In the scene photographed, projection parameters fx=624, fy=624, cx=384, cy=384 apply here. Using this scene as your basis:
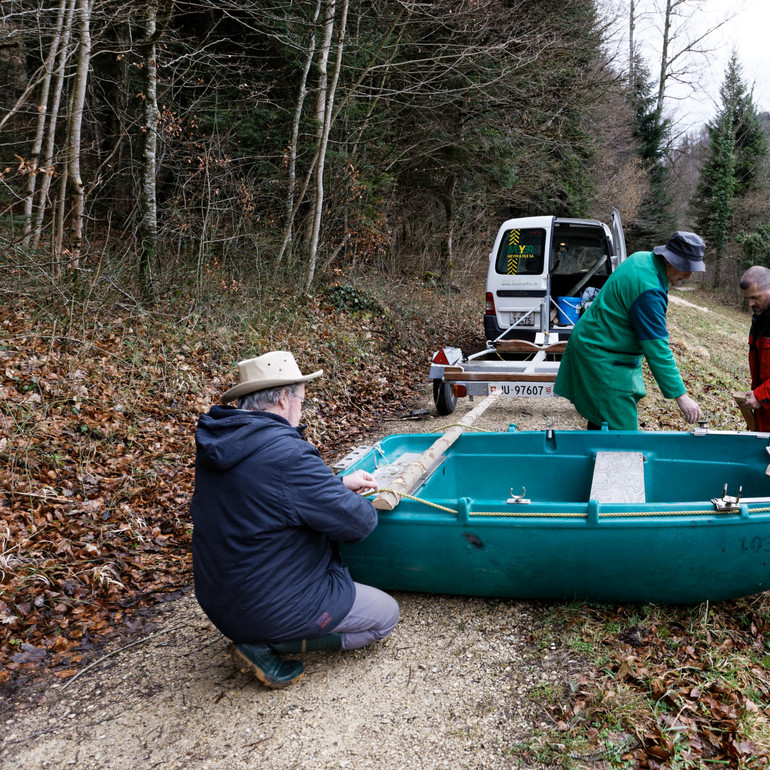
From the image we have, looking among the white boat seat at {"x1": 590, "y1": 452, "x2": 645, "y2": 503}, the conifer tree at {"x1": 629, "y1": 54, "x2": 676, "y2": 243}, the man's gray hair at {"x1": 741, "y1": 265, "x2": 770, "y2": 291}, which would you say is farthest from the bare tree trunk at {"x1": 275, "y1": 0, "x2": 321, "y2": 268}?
the conifer tree at {"x1": 629, "y1": 54, "x2": 676, "y2": 243}

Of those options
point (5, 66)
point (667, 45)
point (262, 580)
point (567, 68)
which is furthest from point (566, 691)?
point (667, 45)

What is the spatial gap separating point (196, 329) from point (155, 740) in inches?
224

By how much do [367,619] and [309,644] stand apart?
0.99 ft

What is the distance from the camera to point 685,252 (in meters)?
3.92

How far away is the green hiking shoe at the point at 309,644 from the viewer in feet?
9.30

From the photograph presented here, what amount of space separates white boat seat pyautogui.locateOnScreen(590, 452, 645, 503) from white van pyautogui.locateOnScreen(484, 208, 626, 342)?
173 inches

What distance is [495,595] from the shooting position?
3424mm

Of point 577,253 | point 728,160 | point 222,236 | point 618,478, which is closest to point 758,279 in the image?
point 618,478

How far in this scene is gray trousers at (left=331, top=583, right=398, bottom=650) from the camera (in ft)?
9.71

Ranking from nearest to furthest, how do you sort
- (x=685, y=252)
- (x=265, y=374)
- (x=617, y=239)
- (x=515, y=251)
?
(x=265, y=374) → (x=685, y=252) → (x=617, y=239) → (x=515, y=251)

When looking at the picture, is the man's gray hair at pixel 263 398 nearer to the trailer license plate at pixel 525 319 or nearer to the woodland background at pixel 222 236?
the woodland background at pixel 222 236

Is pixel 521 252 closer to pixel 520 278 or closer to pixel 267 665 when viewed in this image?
pixel 520 278

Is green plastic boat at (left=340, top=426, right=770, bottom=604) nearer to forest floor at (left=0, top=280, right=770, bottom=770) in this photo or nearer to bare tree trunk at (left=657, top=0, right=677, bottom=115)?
forest floor at (left=0, top=280, right=770, bottom=770)

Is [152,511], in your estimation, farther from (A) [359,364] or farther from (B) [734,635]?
(A) [359,364]
